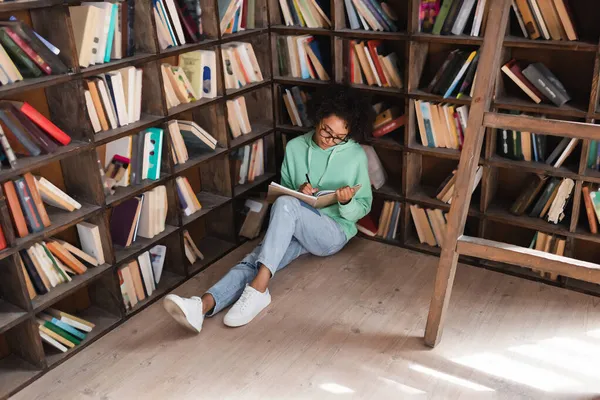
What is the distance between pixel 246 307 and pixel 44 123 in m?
1.13

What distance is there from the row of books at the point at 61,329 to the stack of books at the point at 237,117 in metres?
1.21

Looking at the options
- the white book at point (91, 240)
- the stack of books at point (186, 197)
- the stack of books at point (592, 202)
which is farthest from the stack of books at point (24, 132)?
the stack of books at point (592, 202)

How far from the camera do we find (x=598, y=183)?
2.67m

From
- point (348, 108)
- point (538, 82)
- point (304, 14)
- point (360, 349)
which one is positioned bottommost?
point (360, 349)

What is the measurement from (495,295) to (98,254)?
1814 millimetres

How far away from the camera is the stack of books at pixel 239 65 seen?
3.05 metres

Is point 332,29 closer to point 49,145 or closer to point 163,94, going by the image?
point 163,94

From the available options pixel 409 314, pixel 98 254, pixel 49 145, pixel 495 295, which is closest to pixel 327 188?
pixel 409 314

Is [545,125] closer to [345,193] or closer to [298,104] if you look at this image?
[345,193]

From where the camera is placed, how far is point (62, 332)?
2551 mm

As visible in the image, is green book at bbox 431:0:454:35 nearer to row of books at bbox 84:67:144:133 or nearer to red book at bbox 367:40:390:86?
red book at bbox 367:40:390:86

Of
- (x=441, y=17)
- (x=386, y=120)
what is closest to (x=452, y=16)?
(x=441, y=17)

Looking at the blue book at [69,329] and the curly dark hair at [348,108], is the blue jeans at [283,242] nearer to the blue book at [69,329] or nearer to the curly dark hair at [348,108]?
the curly dark hair at [348,108]

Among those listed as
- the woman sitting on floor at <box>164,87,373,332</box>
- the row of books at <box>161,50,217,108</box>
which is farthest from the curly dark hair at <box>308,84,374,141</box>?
the row of books at <box>161,50,217,108</box>
